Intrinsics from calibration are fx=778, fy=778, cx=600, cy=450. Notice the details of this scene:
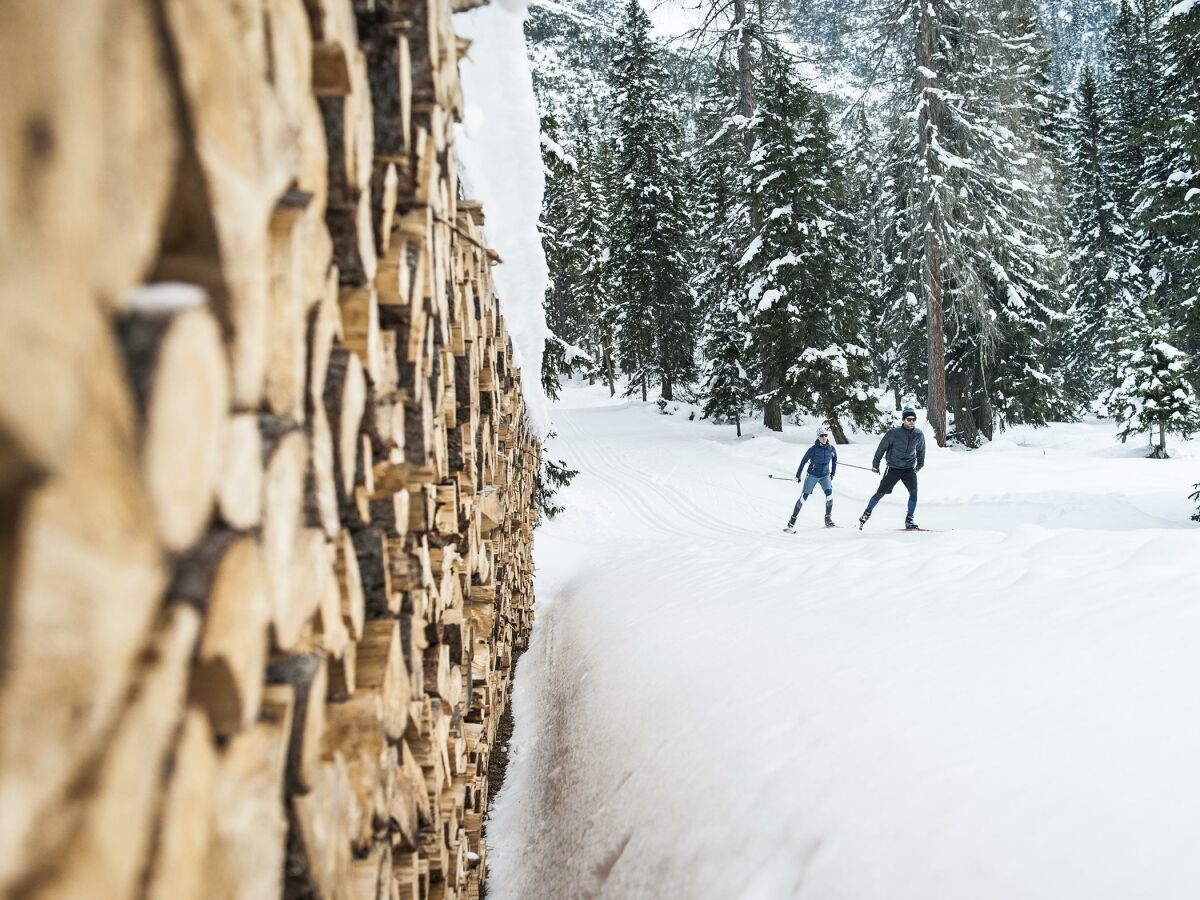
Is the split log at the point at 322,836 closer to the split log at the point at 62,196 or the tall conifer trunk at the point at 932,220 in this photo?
the split log at the point at 62,196

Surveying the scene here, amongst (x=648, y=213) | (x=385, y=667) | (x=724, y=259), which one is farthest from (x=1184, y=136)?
(x=648, y=213)

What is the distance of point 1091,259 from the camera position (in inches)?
1069

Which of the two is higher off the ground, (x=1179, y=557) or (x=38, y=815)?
(x=38, y=815)

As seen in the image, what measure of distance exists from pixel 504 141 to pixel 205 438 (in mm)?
3294

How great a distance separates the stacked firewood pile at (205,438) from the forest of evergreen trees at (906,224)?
8.47 meters

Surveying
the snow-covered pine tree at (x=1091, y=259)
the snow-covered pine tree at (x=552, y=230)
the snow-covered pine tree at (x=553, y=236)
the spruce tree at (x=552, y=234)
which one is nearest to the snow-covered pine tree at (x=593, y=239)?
the snow-covered pine tree at (x=553, y=236)

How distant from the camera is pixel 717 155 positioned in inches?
906

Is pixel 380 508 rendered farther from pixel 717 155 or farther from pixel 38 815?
pixel 717 155

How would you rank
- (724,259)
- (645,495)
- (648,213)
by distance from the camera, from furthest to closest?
1. (648,213)
2. (724,259)
3. (645,495)

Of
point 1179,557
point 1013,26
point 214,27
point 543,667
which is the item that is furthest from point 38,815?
point 1013,26

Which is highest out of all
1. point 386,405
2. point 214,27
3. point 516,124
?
point 516,124

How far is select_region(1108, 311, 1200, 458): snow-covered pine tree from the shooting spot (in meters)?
17.8

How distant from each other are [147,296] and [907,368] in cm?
2373

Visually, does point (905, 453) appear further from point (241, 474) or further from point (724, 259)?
point (724, 259)
